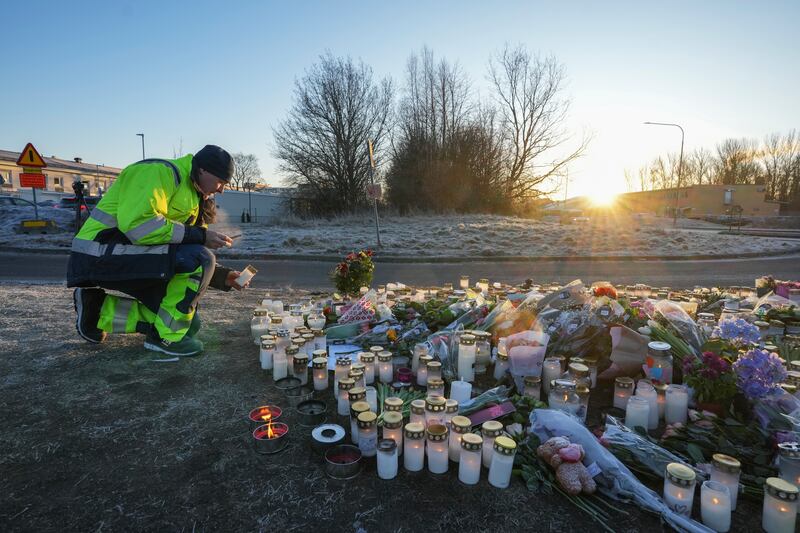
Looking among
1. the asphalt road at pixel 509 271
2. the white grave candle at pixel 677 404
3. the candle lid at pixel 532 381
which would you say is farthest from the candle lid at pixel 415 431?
the asphalt road at pixel 509 271

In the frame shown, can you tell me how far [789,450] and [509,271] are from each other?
8509 millimetres

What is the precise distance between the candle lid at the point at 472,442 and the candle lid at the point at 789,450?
1365 mm

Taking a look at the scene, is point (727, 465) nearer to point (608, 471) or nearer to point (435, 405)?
point (608, 471)

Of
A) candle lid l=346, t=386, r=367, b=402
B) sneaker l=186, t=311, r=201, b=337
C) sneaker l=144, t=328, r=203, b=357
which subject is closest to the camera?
candle lid l=346, t=386, r=367, b=402

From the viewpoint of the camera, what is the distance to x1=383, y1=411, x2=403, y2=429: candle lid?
230 centimetres

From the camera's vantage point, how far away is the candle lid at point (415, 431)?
2.17 meters

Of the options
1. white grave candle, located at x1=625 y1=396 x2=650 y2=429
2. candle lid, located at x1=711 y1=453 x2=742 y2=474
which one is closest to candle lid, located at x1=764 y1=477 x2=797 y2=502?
candle lid, located at x1=711 y1=453 x2=742 y2=474

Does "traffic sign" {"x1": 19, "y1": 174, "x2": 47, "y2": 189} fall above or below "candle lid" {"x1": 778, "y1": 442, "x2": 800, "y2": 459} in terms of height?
above

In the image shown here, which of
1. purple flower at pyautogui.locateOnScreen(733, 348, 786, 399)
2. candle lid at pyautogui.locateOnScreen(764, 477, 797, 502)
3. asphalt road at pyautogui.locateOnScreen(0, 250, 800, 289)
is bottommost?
asphalt road at pyautogui.locateOnScreen(0, 250, 800, 289)

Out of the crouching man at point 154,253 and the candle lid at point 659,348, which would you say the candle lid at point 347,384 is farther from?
the candle lid at point 659,348

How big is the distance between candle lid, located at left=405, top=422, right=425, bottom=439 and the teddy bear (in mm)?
588

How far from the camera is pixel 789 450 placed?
2.03m

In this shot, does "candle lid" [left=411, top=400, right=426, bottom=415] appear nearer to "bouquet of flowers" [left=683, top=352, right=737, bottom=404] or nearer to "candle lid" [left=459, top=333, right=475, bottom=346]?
"candle lid" [left=459, top=333, right=475, bottom=346]

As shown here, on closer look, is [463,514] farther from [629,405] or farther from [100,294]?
[100,294]
